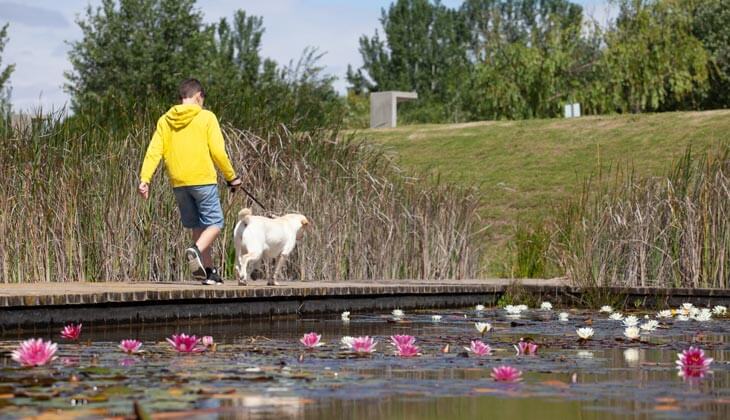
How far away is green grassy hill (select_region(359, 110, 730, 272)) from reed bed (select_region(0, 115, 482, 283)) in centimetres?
970

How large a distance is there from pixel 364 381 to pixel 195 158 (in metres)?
5.15

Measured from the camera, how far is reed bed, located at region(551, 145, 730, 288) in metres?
11.8

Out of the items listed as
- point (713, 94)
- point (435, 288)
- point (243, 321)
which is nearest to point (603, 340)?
point (243, 321)

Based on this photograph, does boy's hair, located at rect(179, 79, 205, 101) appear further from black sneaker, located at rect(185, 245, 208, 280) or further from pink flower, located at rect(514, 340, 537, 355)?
pink flower, located at rect(514, 340, 537, 355)

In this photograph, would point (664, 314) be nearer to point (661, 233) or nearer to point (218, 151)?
point (661, 233)

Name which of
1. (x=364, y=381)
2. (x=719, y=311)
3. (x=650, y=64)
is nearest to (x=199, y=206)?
(x=719, y=311)

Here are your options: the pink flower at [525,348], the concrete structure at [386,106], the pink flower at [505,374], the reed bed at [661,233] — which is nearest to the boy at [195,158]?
the reed bed at [661,233]

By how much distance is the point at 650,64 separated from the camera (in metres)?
37.1

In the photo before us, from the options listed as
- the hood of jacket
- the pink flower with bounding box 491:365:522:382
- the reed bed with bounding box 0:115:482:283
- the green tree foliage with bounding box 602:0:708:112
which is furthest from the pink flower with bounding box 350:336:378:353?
the green tree foliage with bounding box 602:0:708:112

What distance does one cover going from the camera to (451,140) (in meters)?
32.7

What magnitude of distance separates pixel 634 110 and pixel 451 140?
30.1 feet

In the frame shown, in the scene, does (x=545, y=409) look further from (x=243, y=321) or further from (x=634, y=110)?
(x=634, y=110)

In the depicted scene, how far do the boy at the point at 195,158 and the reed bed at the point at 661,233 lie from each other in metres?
3.49

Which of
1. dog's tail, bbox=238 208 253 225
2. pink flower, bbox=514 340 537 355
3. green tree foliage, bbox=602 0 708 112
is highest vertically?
green tree foliage, bbox=602 0 708 112
